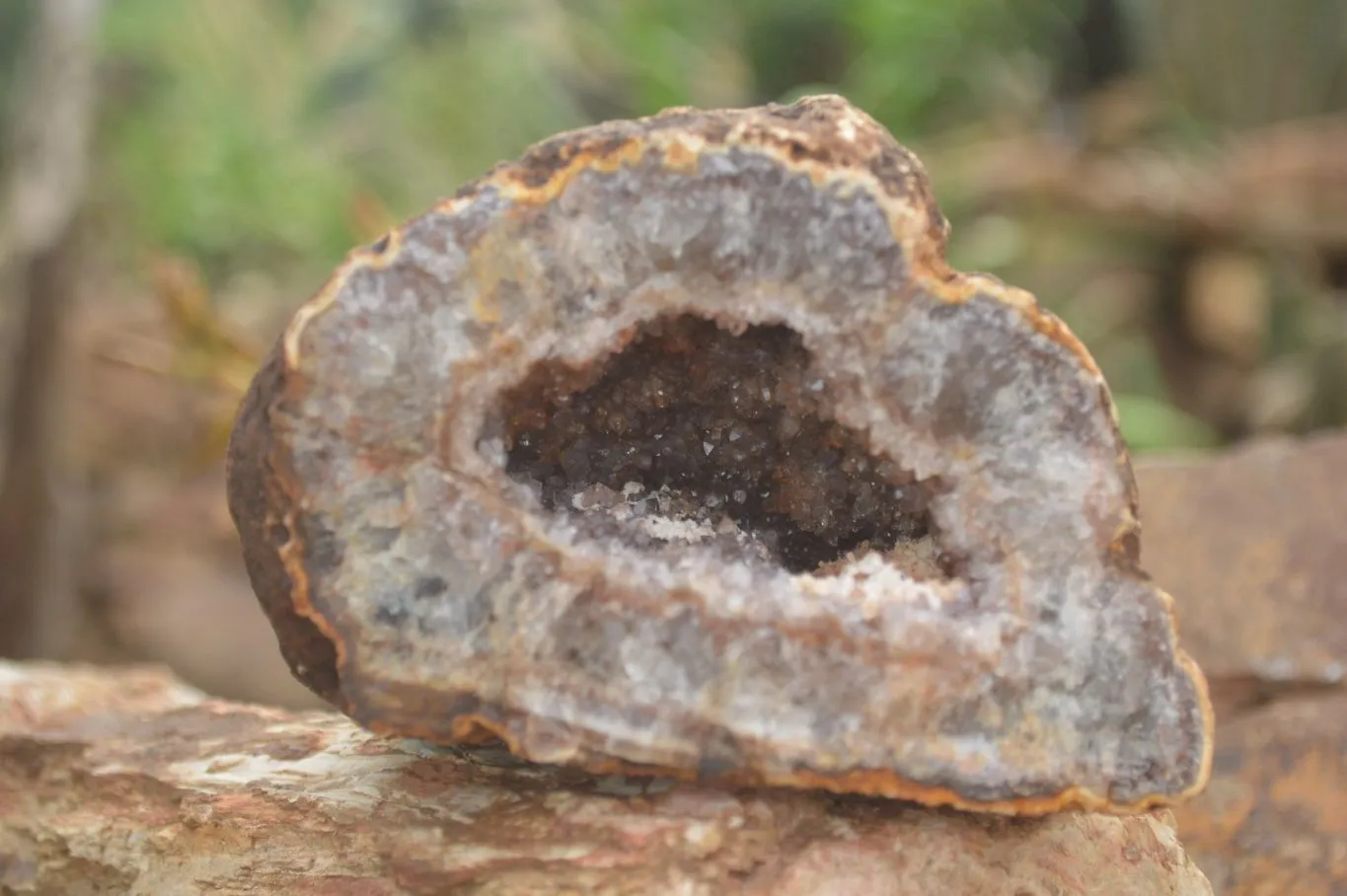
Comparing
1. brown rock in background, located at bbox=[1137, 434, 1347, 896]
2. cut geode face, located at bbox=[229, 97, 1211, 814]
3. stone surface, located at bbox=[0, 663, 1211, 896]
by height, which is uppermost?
cut geode face, located at bbox=[229, 97, 1211, 814]

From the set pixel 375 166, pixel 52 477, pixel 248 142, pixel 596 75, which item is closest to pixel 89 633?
pixel 52 477

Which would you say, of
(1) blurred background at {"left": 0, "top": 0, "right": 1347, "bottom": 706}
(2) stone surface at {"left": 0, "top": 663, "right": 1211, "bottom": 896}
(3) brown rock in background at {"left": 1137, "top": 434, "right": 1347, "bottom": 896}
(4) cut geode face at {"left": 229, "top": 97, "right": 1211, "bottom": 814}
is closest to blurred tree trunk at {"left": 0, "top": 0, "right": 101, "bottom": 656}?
(1) blurred background at {"left": 0, "top": 0, "right": 1347, "bottom": 706}

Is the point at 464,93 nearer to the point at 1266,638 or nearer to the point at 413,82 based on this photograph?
the point at 413,82

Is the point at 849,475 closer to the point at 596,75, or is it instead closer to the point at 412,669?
the point at 412,669

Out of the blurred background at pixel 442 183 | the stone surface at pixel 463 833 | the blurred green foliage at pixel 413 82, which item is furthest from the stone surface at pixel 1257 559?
the blurred green foliage at pixel 413 82

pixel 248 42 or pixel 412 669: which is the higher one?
pixel 248 42

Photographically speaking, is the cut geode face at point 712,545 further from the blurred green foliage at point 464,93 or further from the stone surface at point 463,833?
the blurred green foliage at point 464,93

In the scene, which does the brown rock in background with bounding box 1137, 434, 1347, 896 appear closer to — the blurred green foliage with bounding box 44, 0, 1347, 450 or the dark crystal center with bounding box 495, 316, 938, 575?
the dark crystal center with bounding box 495, 316, 938, 575

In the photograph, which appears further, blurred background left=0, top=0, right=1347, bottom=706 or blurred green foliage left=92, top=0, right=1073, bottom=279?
blurred green foliage left=92, top=0, right=1073, bottom=279
